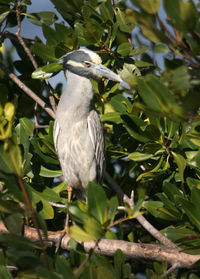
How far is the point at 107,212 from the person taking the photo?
4.83ft

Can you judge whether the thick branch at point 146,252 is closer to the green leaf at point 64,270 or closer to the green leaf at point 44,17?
the green leaf at point 64,270

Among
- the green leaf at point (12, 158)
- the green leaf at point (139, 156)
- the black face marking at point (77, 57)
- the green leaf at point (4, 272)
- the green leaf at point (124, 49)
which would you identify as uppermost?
the green leaf at point (12, 158)

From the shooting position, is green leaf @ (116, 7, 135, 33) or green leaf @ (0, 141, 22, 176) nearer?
green leaf @ (0, 141, 22, 176)

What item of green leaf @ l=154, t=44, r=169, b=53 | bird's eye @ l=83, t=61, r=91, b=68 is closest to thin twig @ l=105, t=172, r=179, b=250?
bird's eye @ l=83, t=61, r=91, b=68

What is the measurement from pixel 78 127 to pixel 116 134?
52cm

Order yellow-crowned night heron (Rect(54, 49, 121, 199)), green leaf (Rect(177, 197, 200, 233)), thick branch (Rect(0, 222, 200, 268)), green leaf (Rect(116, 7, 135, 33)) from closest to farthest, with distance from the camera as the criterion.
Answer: green leaf (Rect(177, 197, 200, 233)) < thick branch (Rect(0, 222, 200, 268)) < green leaf (Rect(116, 7, 135, 33)) < yellow-crowned night heron (Rect(54, 49, 121, 199))

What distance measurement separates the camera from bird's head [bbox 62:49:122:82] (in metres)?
2.85

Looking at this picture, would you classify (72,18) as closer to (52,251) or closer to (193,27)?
(52,251)

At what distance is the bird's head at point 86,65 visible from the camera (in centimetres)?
285

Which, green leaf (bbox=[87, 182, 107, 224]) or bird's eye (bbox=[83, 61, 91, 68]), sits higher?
green leaf (bbox=[87, 182, 107, 224])

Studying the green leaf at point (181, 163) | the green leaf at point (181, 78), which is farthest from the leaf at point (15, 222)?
the green leaf at point (181, 163)

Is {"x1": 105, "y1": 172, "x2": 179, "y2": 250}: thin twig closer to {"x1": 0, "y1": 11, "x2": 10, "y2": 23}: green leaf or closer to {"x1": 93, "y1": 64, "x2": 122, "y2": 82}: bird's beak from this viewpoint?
{"x1": 93, "y1": 64, "x2": 122, "y2": 82}: bird's beak

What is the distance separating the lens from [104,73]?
2875mm

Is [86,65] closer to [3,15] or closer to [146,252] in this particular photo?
[3,15]
